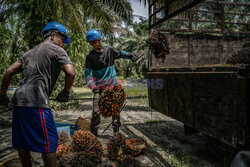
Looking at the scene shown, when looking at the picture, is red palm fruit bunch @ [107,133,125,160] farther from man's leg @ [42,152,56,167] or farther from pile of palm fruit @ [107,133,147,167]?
man's leg @ [42,152,56,167]

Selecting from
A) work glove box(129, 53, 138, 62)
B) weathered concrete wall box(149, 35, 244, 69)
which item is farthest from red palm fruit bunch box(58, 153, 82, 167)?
weathered concrete wall box(149, 35, 244, 69)

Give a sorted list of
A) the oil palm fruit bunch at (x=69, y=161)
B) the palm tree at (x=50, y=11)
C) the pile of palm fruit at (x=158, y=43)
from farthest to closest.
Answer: the palm tree at (x=50, y=11) → the pile of palm fruit at (x=158, y=43) → the oil palm fruit bunch at (x=69, y=161)

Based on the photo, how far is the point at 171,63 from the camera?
442cm

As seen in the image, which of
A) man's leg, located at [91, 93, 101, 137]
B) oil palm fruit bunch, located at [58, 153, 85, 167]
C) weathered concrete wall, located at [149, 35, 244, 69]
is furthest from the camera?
weathered concrete wall, located at [149, 35, 244, 69]

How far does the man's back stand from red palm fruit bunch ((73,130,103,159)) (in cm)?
97

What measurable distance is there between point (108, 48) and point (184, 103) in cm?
178

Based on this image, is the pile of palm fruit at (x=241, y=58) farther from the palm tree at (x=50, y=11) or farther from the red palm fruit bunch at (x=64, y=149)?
the palm tree at (x=50, y=11)

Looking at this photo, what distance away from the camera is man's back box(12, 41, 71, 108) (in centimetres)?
195

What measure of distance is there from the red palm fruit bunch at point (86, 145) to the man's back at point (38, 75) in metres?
0.97

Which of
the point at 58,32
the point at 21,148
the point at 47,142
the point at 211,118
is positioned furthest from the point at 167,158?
the point at 58,32

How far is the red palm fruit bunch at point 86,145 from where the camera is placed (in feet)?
8.95

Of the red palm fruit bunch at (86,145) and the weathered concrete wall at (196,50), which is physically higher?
the weathered concrete wall at (196,50)

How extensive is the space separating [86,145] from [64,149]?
328 millimetres

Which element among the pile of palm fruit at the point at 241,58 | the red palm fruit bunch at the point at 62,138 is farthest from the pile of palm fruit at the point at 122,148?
the pile of palm fruit at the point at 241,58
